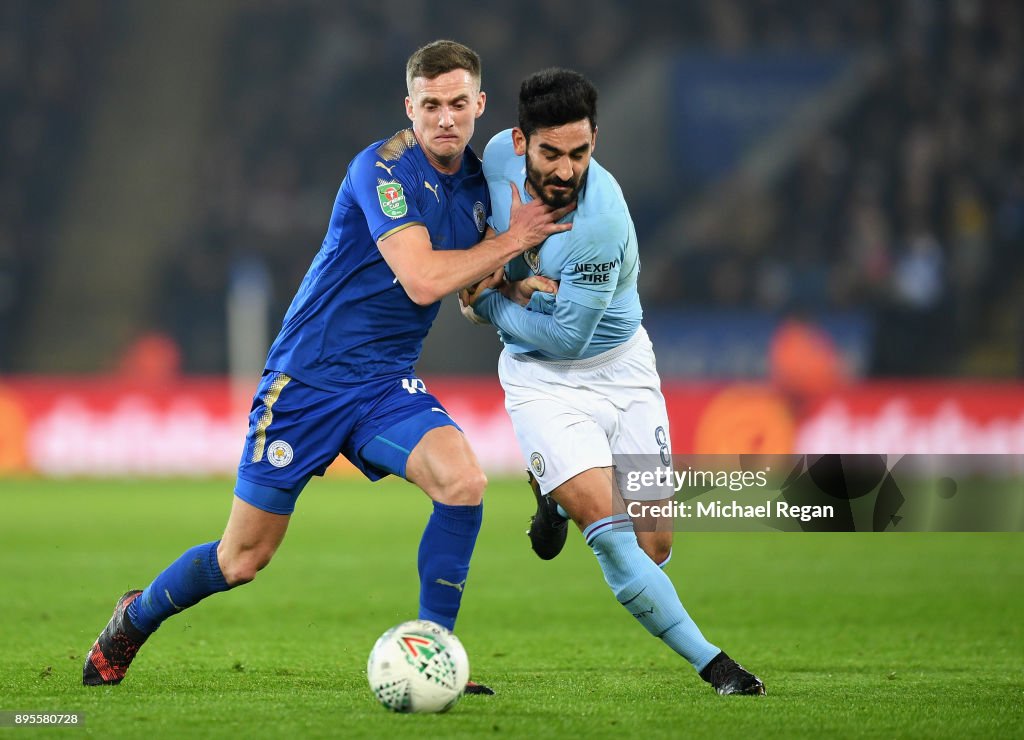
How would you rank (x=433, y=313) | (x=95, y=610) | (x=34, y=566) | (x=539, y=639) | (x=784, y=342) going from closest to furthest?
(x=433, y=313) → (x=539, y=639) → (x=95, y=610) → (x=34, y=566) → (x=784, y=342)

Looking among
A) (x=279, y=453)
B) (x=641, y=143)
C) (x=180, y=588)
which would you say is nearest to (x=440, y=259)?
(x=279, y=453)

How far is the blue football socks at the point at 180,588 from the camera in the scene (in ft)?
17.3

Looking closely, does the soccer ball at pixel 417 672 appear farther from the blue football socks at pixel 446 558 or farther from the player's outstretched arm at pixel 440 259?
the player's outstretched arm at pixel 440 259

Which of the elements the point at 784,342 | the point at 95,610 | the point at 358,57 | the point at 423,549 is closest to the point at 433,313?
the point at 423,549

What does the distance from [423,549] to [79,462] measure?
515 inches

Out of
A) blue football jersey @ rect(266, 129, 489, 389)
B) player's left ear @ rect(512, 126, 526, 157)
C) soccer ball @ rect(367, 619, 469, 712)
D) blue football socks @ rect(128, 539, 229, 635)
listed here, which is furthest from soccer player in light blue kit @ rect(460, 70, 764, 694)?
blue football socks @ rect(128, 539, 229, 635)

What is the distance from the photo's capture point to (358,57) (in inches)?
890

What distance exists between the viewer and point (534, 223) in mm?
5168

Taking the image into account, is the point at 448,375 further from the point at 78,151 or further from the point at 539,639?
A: the point at 539,639

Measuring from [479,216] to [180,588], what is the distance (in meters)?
1.79

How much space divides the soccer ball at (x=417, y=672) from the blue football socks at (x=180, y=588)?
0.86 meters

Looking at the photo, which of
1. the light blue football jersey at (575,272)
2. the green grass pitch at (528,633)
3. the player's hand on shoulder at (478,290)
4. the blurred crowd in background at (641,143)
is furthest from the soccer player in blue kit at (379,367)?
the blurred crowd in background at (641,143)

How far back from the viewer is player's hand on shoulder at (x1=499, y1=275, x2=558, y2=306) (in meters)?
5.47

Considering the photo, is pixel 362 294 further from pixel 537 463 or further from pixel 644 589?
pixel 644 589
